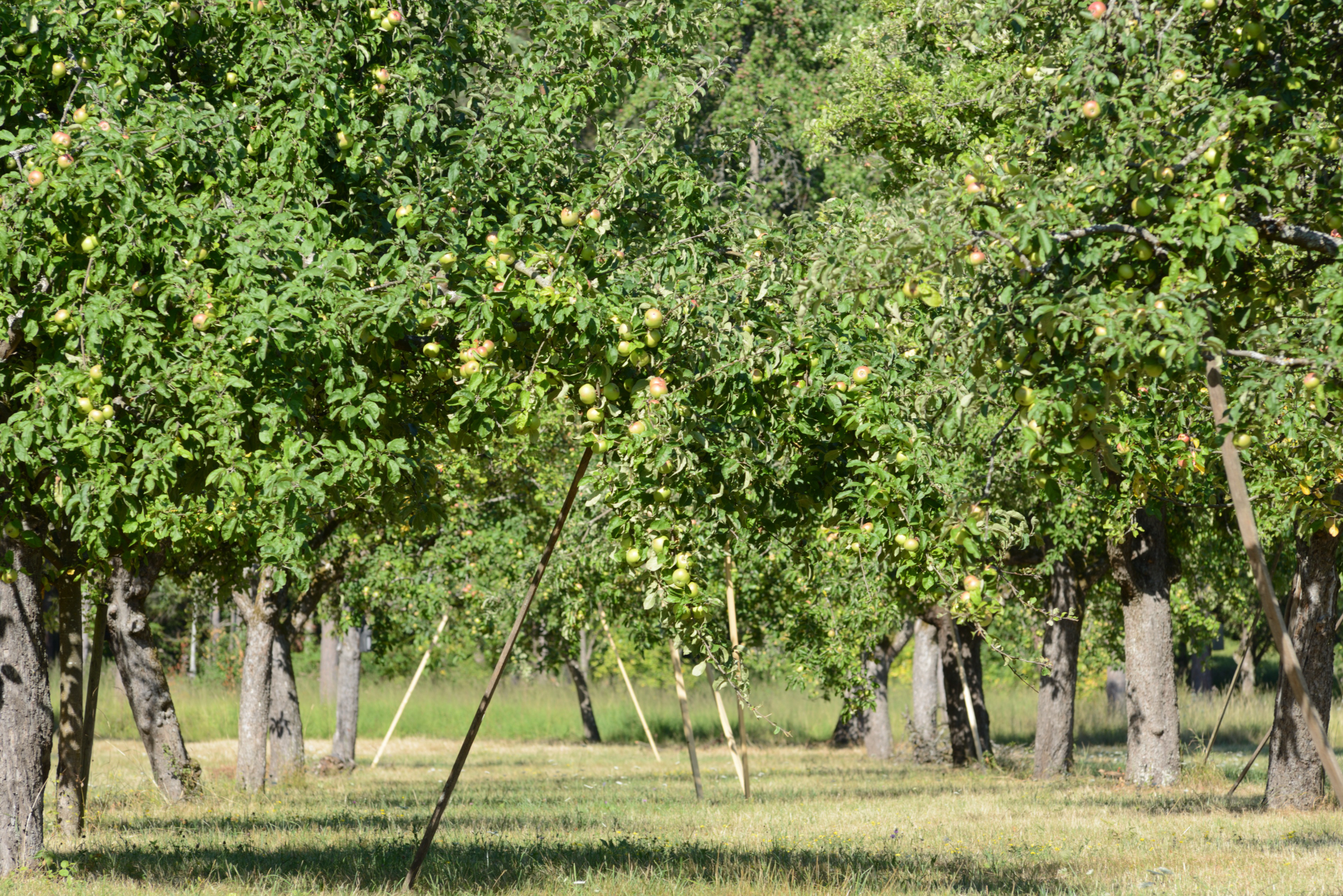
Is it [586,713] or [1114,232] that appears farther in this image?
[586,713]

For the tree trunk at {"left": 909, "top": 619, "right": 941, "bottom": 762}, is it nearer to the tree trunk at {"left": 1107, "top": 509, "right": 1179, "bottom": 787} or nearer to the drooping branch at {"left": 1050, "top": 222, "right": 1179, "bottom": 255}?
the tree trunk at {"left": 1107, "top": 509, "right": 1179, "bottom": 787}

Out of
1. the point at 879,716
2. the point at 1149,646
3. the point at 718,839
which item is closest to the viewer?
the point at 718,839

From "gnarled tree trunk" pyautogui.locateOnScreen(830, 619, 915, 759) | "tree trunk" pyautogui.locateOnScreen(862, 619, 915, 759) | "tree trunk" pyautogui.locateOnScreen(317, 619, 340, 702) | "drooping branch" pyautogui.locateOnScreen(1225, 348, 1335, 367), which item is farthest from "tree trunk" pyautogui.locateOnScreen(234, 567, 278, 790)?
"tree trunk" pyautogui.locateOnScreen(317, 619, 340, 702)

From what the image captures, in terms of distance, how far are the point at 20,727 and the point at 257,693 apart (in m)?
8.22

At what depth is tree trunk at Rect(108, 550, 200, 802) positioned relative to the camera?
13.1 m

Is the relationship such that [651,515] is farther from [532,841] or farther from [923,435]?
[532,841]

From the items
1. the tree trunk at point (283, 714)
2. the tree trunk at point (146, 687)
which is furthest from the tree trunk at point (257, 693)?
the tree trunk at point (283, 714)

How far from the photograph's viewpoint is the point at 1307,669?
11.1 meters

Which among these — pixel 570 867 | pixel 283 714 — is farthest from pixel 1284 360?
pixel 283 714

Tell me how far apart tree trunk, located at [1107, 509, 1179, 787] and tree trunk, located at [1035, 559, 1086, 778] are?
2734 mm

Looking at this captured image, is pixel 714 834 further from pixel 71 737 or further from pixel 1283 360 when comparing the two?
pixel 1283 360

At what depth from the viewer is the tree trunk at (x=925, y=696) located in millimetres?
21734

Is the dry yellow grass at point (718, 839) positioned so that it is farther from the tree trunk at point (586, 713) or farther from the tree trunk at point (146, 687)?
the tree trunk at point (586, 713)

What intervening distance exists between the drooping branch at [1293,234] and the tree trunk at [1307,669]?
7.25 metres
